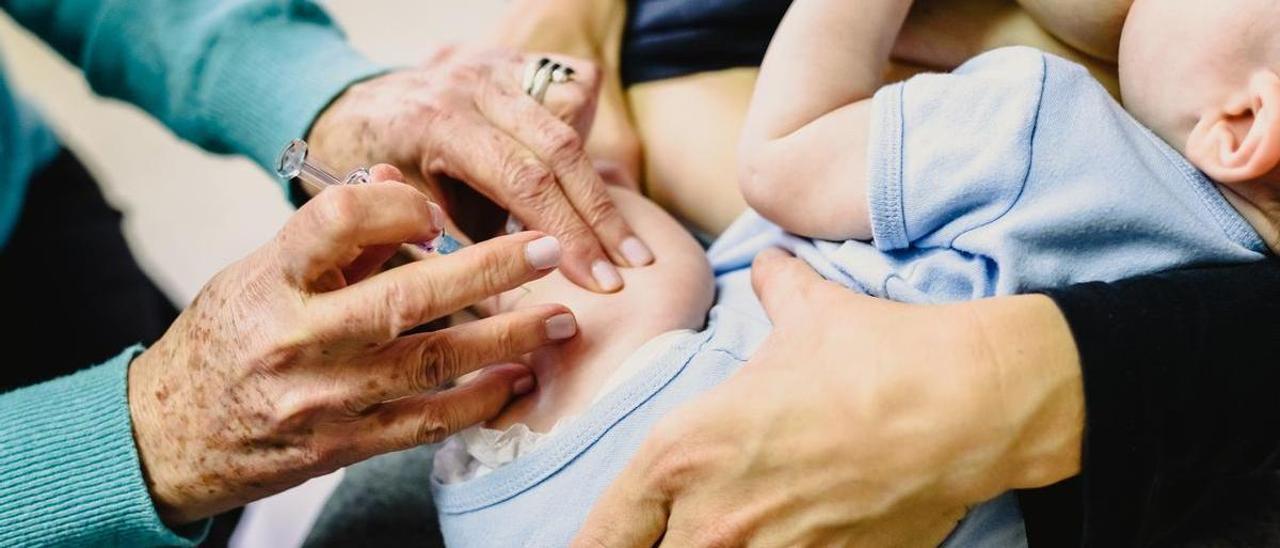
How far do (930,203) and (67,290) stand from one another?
1.07 meters

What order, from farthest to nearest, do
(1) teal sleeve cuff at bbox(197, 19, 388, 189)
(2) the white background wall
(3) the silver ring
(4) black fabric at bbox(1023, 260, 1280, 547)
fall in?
1. (2) the white background wall
2. (1) teal sleeve cuff at bbox(197, 19, 388, 189)
3. (3) the silver ring
4. (4) black fabric at bbox(1023, 260, 1280, 547)

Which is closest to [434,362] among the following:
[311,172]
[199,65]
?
[311,172]

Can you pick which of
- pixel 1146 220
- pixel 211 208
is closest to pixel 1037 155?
pixel 1146 220

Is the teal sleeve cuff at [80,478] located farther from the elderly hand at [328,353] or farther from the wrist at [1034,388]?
the wrist at [1034,388]

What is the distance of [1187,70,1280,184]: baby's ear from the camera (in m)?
0.62

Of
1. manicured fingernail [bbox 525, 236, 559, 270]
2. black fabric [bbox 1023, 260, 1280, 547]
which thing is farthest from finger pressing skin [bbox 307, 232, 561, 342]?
black fabric [bbox 1023, 260, 1280, 547]

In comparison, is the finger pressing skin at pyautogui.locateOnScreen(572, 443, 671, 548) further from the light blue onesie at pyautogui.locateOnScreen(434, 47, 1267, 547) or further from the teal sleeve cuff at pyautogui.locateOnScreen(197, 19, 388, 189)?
the teal sleeve cuff at pyautogui.locateOnScreen(197, 19, 388, 189)

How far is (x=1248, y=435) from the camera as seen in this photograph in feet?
2.07

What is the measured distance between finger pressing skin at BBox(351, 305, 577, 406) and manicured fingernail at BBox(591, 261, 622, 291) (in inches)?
2.6

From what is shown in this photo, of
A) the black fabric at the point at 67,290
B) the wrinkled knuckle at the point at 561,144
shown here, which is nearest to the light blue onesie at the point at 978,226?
the wrinkled knuckle at the point at 561,144

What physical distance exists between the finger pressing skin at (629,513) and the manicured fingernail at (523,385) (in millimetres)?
150

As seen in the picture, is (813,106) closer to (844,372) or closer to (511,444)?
(844,372)

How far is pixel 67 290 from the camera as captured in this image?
122 cm

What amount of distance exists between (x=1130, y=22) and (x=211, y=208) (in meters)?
2.01
